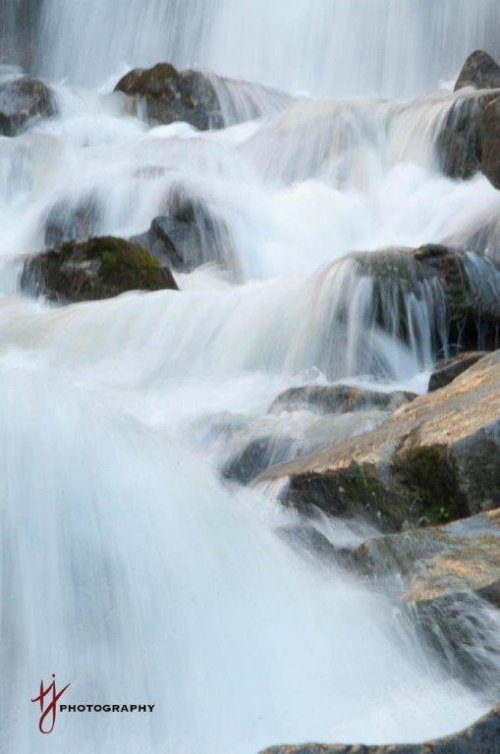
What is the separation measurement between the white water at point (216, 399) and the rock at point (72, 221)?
139 mm

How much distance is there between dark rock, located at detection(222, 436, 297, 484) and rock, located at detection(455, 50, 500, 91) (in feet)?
29.8

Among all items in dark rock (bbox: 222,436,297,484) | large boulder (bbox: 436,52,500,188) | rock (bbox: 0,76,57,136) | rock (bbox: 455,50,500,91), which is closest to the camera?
dark rock (bbox: 222,436,297,484)

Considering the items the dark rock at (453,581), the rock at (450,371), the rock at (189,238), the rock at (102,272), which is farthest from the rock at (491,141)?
the dark rock at (453,581)

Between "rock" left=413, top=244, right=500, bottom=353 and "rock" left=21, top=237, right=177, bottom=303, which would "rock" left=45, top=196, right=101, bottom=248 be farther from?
"rock" left=413, top=244, right=500, bottom=353

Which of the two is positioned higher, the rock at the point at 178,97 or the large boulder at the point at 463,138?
the large boulder at the point at 463,138

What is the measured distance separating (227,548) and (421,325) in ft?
12.9

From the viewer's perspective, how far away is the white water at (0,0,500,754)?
265cm

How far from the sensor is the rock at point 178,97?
14453mm

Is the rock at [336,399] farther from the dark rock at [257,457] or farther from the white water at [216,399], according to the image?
the dark rock at [257,457]

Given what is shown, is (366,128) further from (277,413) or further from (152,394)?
(277,413)

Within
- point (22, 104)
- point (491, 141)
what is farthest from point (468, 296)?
point (22, 104)

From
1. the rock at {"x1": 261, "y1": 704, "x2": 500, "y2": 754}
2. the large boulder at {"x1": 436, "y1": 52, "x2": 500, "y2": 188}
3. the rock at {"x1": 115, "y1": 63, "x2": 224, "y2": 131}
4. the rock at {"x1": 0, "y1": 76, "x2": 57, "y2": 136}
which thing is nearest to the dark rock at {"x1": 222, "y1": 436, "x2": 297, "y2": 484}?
the rock at {"x1": 261, "y1": 704, "x2": 500, "y2": 754}
